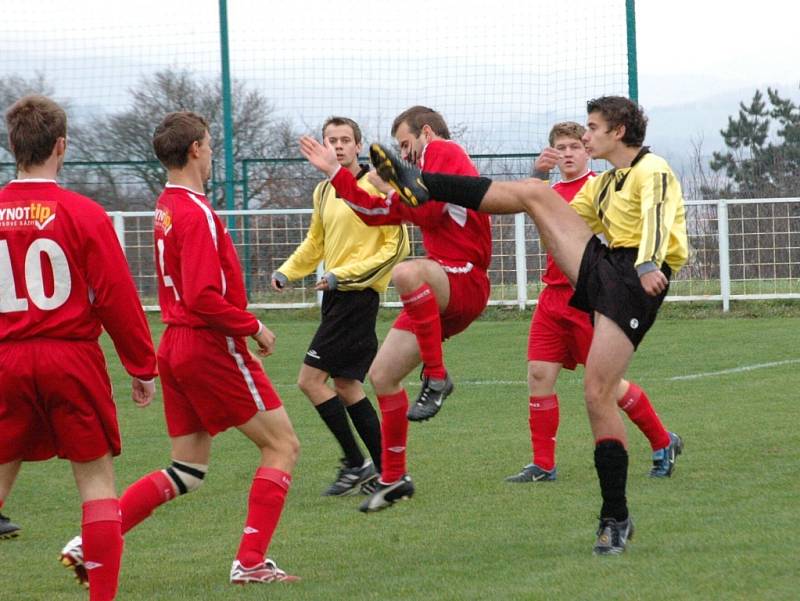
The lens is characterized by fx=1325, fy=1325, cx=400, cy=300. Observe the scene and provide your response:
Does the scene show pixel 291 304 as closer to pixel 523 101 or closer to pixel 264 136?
pixel 264 136

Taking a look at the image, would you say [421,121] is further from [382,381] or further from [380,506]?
[380,506]

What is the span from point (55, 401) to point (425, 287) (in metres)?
2.68

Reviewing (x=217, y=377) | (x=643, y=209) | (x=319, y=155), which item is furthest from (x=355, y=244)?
(x=217, y=377)

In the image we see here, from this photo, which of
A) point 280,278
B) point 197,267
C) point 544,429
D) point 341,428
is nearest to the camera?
point 197,267

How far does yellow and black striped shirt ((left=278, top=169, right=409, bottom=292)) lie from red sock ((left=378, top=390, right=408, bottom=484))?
0.82 meters

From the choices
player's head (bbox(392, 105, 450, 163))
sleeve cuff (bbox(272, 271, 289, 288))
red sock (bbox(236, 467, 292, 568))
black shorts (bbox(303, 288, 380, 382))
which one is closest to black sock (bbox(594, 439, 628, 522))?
red sock (bbox(236, 467, 292, 568))

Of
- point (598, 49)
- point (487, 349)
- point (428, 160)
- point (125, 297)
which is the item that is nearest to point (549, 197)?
point (428, 160)

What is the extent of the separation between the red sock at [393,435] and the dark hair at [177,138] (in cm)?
214

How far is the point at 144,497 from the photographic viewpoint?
535 centimetres

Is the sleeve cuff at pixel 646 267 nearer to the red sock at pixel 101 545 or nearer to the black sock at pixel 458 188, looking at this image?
the black sock at pixel 458 188

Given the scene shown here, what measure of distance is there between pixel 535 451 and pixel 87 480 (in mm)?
3405

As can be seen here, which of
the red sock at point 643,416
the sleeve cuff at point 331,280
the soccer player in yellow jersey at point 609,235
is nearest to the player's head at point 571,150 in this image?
the red sock at point 643,416

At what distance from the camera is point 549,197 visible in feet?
18.0

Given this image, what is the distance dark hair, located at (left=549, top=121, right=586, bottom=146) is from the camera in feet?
24.9
